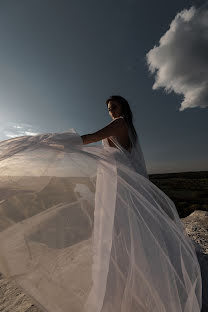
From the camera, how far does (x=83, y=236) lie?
1417 mm

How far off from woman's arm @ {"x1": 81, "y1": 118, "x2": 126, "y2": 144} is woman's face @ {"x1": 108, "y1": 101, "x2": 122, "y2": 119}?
0.47m

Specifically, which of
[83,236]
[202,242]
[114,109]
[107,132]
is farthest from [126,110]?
[202,242]

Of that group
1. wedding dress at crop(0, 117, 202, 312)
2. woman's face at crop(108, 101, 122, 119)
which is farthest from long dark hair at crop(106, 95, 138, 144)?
wedding dress at crop(0, 117, 202, 312)

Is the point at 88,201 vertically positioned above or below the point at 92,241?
above

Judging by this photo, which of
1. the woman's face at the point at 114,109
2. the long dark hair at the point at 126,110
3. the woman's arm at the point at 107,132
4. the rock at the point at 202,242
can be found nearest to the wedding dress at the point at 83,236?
the woman's arm at the point at 107,132

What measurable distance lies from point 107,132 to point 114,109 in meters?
0.81

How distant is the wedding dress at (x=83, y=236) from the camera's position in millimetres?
1180

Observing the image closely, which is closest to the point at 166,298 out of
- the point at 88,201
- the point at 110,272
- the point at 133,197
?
the point at 110,272

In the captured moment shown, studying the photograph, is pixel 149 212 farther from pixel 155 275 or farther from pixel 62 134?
→ pixel 62 134

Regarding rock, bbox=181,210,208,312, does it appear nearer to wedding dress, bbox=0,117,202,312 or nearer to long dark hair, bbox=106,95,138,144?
wedding dress, bbox=0,117,202,312

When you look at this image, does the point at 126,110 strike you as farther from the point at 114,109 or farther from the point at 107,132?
the point at 107,132

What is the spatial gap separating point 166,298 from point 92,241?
0.79m

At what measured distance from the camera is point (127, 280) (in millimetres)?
1337

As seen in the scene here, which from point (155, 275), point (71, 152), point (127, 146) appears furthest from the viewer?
point (127, 146)
